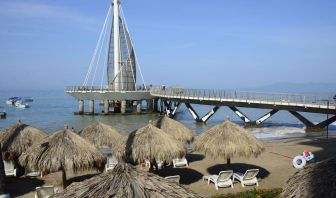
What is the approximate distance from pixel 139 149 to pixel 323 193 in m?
6.85

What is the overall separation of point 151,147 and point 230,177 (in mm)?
2656

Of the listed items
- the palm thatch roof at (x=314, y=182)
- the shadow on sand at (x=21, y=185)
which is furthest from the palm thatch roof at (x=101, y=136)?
the palm thatch roof at (x=314, y=182)

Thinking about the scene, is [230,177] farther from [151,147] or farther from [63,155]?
[63,155]

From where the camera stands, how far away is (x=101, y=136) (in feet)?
51.6

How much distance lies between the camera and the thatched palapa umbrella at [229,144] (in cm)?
1275

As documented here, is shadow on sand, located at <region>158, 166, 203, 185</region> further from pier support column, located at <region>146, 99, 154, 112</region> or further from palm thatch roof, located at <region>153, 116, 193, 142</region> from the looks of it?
pier support column, located at <region>146, 99, 154, 112</region>

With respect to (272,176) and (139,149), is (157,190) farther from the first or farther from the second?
(272,176)

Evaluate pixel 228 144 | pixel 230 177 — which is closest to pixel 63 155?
pixel 228 144

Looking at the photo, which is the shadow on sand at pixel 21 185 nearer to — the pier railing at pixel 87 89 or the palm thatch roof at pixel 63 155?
the palm thatch roof at pixel 63 155

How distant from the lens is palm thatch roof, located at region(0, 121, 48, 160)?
1409cm

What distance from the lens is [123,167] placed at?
16.6ft

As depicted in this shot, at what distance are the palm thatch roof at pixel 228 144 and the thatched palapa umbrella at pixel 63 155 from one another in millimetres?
3409

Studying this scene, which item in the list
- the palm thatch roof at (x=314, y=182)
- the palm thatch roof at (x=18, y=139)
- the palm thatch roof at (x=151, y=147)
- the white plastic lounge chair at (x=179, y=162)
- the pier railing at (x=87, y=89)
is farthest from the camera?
the pier railing at (x=87, y=89)

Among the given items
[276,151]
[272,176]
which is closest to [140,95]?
[276,151]
